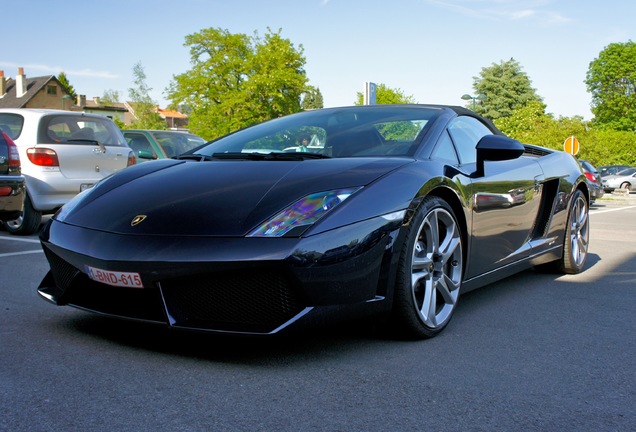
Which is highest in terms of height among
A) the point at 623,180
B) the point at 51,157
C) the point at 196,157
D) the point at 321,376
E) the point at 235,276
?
the point at 196,157

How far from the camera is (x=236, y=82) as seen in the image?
198 feet

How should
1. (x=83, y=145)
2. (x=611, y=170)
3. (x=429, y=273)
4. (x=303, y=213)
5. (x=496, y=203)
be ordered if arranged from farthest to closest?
1. (x=611, y=170)
2. (x=83, y=145)
3. (x=496, y=203)
4. (x=429, y=273)
5. (x=303, y=213)

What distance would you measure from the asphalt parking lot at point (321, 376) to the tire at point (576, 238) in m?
1.54

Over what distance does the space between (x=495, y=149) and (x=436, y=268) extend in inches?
33.8

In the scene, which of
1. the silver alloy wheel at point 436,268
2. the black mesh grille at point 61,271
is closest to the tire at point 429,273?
the silver alloy wheel at point 436,268

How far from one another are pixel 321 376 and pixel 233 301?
1.51ft

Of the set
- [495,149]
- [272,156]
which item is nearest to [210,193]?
[272,156]

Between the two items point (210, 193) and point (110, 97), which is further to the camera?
point (110, 97)

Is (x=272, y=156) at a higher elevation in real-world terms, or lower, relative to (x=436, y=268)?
higher

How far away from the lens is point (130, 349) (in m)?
3.20

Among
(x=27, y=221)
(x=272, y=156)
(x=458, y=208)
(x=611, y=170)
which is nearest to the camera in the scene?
(x=272, y=156)

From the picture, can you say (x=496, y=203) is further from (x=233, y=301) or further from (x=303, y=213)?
(x=233, y=301)

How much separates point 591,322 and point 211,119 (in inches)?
2235

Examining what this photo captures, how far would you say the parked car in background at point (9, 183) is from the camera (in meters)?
6.38
